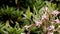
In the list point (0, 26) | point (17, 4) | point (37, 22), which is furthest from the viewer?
point (17, 4)

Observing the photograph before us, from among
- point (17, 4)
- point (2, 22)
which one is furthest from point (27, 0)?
point (2, 22)

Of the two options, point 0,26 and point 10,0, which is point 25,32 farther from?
point 10,0

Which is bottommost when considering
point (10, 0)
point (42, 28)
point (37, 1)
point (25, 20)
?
point (42, 28)

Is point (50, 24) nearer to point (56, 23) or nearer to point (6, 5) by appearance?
point (56, 23)

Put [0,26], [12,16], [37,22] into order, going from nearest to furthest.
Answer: [37,22] → [0,26] → [12,16]

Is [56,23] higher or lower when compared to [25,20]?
lower

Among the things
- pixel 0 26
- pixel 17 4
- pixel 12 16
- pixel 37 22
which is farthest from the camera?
pixel 17 4

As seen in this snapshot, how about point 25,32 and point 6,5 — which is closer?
point 25,32

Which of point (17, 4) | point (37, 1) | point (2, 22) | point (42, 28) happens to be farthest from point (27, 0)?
point (42, 28)

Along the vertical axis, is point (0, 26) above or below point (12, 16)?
below
